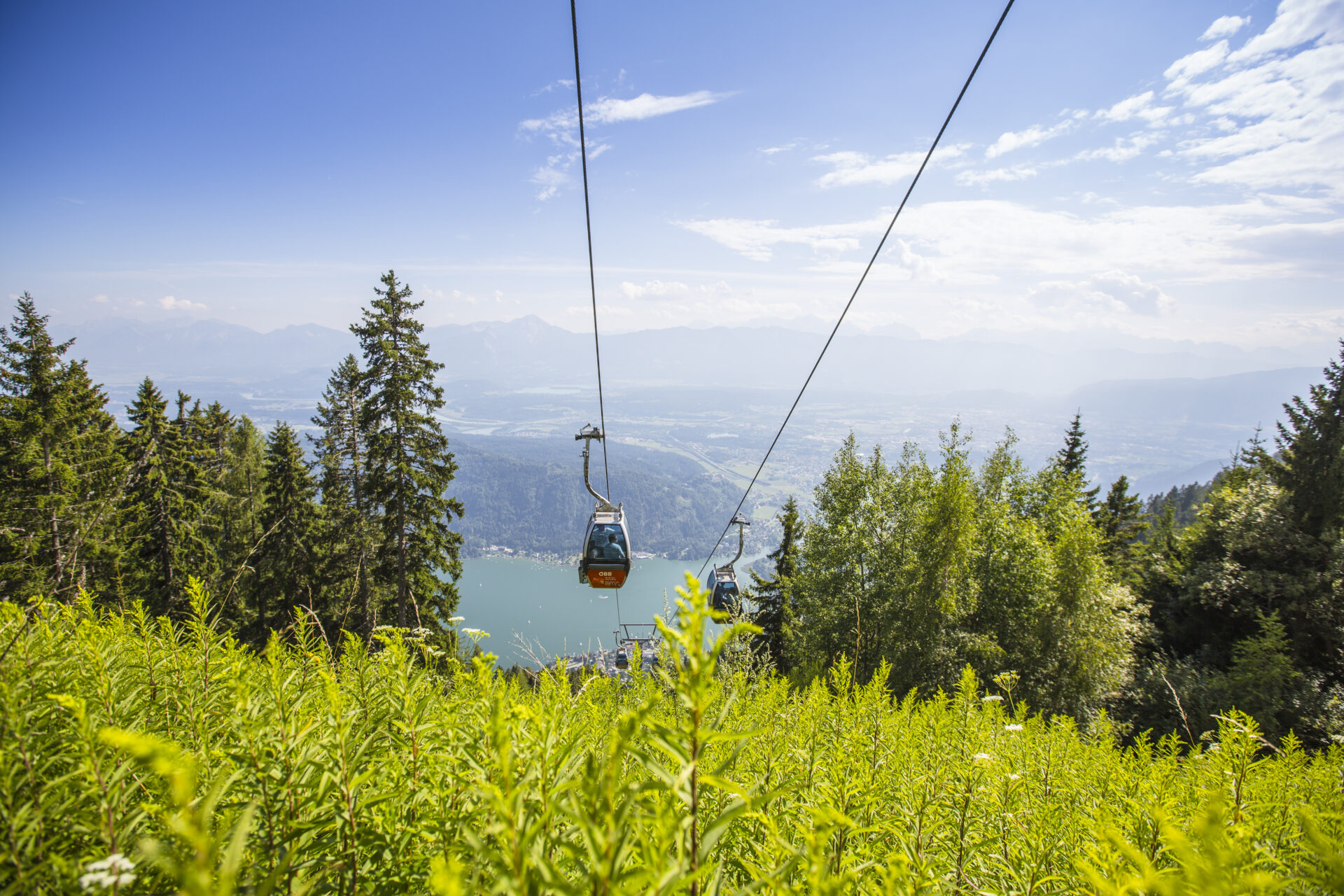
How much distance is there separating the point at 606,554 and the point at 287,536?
16947mm

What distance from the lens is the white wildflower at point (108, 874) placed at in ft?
3.17

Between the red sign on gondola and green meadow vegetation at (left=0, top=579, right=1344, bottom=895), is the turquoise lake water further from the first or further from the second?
green meadow vegetation at (left=0, top=579, right=1344, bottom=895)

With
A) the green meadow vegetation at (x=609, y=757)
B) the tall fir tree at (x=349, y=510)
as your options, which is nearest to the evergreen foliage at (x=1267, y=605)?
the green meadow vegetation at (x=609, y=757)

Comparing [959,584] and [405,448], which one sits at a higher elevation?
[405,448]

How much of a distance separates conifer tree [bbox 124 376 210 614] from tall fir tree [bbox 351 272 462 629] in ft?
25.0

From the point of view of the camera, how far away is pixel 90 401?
55.1 ft

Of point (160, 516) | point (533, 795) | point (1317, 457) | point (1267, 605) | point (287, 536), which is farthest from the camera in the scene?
point (287, 536)

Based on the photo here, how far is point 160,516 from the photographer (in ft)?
61.0

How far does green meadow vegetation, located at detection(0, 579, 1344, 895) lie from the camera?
0.96m

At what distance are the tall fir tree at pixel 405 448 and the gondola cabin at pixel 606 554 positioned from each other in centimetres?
775

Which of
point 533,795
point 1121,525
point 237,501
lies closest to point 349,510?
point 237,501

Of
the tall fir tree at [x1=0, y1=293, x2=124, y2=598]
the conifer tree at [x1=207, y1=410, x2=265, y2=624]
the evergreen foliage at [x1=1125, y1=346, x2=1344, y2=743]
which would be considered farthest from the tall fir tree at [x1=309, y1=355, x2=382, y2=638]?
the evergreen foliage at [x1=1125, y1=346, x2=1344, y2=743]

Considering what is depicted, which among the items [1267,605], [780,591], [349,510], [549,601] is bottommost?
[549,601]

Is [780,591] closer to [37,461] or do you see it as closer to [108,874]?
[108,874]
